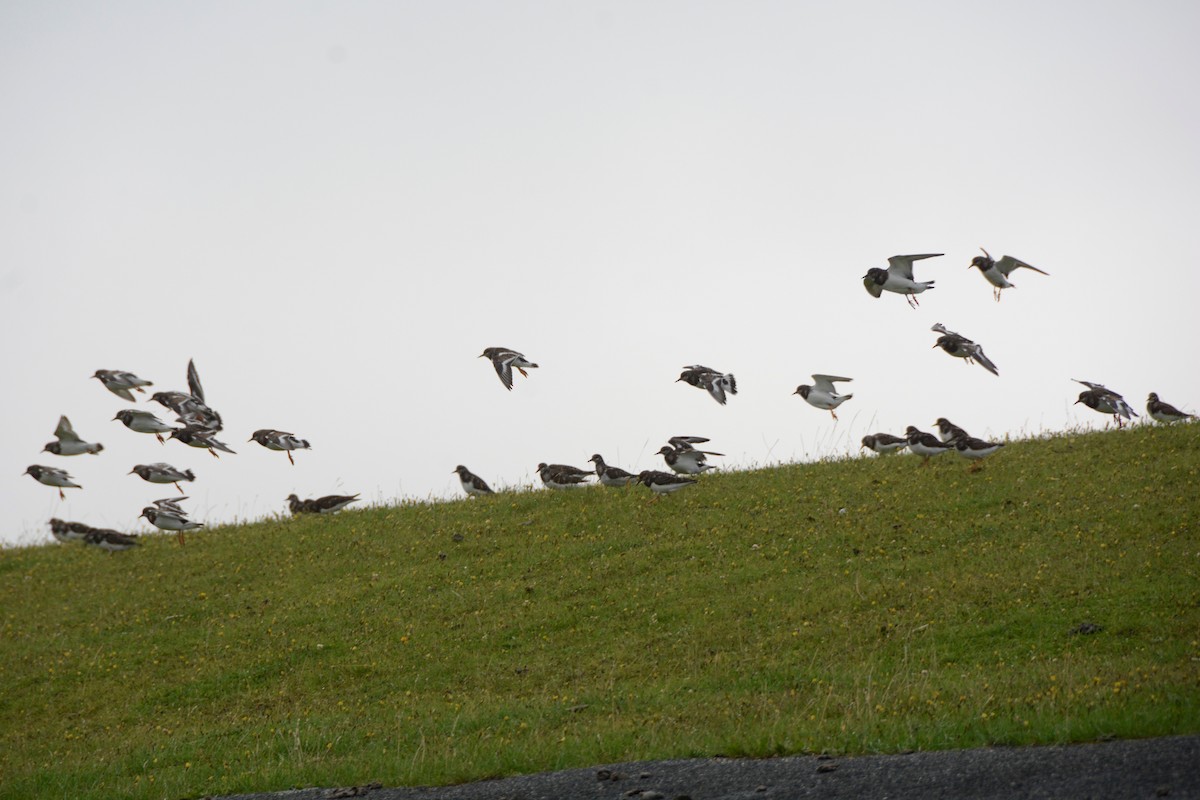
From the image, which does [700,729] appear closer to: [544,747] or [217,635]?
[544,747]

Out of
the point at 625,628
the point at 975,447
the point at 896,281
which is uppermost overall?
the point at 896,281

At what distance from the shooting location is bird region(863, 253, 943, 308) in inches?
1059

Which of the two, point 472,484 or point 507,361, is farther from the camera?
point 472,484

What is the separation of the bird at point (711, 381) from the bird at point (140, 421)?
1331cm

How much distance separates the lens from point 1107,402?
99.5 feet

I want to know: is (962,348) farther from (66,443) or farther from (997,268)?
(66,443)

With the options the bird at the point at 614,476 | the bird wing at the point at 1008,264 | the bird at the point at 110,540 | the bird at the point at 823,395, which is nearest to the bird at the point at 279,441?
the bird at the point at 110,540

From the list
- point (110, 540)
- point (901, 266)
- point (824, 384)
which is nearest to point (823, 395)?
point (824, 384)

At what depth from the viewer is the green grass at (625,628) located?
1597 cm

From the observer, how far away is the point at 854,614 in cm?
2141

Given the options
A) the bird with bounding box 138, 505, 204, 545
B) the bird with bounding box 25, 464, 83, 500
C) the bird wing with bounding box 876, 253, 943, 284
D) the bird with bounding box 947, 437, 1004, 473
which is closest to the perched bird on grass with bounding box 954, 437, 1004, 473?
the bird with bounding box 947, 437, 1004, 473

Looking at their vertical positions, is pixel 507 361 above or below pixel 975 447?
above

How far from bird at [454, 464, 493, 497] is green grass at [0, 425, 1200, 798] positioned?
1590 mm

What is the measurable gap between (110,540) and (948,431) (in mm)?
21094
